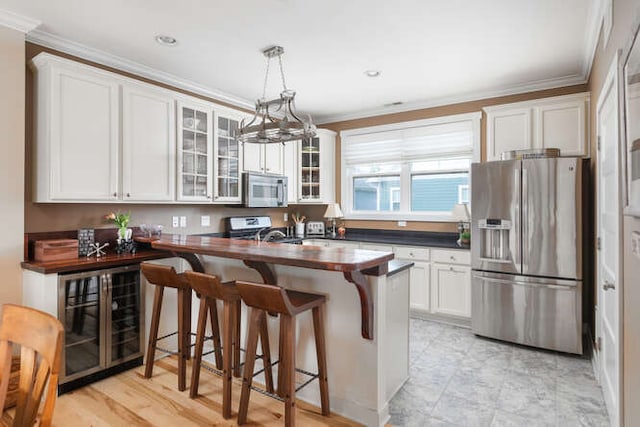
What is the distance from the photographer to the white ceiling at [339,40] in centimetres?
244

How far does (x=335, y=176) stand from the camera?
17.8 ft

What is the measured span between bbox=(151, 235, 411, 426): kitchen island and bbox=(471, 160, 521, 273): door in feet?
4.56

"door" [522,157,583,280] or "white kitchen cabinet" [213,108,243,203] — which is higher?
"white kitchen cabinet" [213,108,243,203]

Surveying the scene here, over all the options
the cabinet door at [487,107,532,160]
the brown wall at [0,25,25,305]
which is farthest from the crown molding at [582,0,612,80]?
the brown wall at [0,25,25,305]

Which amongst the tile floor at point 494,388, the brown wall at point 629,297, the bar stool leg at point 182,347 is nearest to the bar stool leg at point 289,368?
the tile floor at point 494,388

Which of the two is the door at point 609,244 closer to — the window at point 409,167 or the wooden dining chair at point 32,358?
the window at point 409,167

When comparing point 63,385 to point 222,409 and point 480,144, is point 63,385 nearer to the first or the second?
point 222,409

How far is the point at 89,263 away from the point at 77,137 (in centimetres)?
101

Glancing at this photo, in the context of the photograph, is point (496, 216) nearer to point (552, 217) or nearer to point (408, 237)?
point (552, 217)

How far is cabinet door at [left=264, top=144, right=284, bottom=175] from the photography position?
4.61 m

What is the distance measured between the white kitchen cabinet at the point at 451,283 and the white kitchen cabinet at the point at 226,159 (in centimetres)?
241

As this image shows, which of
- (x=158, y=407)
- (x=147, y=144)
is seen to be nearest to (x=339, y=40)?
(x=147, y=144)

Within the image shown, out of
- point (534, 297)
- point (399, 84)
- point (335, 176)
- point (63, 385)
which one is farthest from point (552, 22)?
point (63, 385)

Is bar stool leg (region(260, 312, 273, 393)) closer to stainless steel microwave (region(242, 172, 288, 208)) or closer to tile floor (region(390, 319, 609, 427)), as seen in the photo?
tile floor (region(390, 319, 609, 427))
